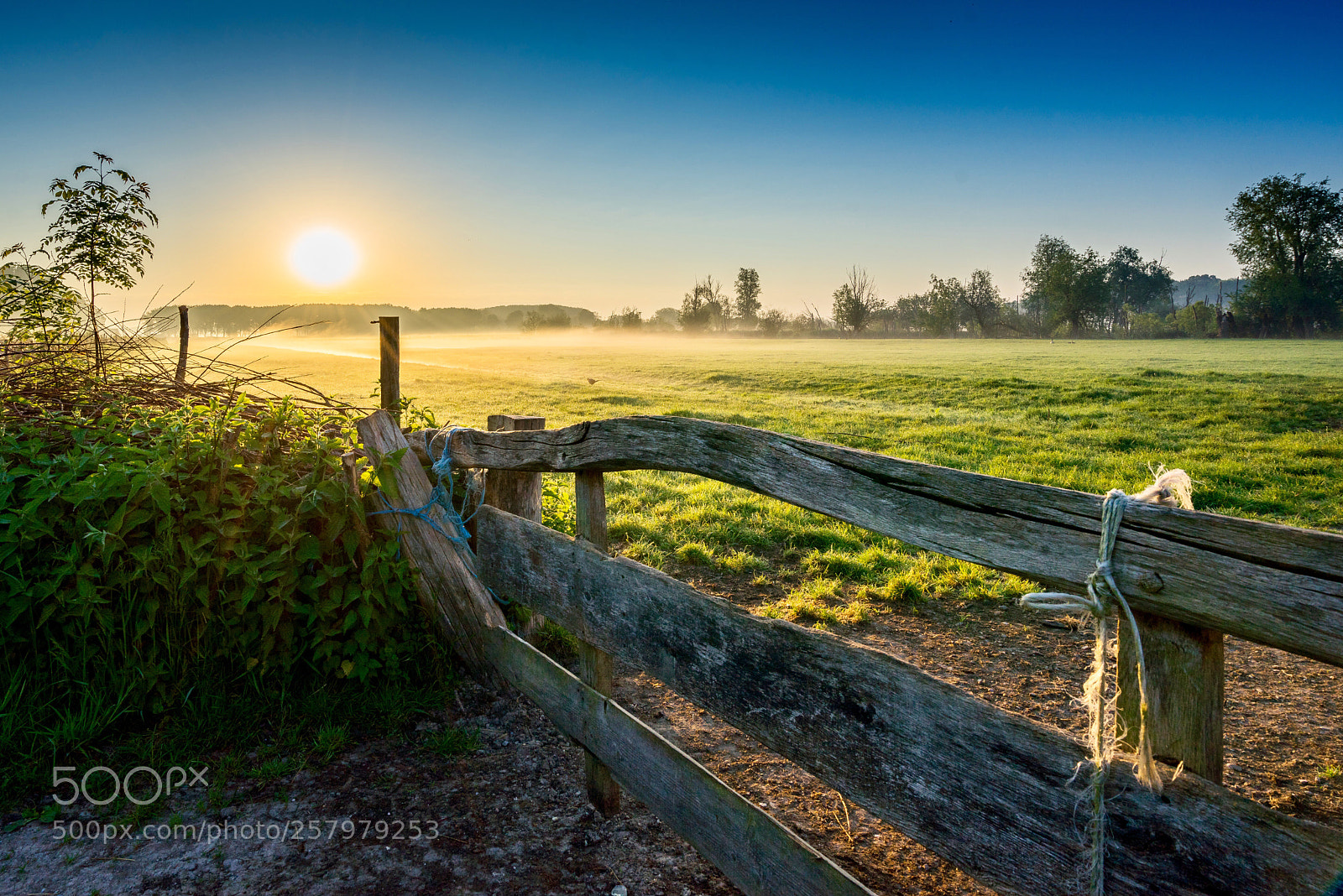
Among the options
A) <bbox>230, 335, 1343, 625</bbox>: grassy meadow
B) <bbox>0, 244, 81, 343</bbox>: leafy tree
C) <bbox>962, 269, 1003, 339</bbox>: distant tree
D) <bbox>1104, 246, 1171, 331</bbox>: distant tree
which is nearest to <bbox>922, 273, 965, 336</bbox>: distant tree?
<bbox>962, 269, 1003, 339</bbox>: distant tree

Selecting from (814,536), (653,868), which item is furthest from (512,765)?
(814,536)

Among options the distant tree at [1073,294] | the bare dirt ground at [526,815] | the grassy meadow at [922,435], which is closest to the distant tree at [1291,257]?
the distant tree at [1073,294]

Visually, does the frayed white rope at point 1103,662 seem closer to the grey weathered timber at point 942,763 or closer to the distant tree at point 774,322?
the grey weathered timber at point 942,763

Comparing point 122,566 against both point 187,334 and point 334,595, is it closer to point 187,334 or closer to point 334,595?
point 334,595

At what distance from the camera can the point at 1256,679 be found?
477cm

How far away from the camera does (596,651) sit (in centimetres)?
320

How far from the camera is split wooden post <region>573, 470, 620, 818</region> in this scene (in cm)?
320

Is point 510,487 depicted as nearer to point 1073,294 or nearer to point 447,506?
point 447,506

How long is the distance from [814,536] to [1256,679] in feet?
12.0

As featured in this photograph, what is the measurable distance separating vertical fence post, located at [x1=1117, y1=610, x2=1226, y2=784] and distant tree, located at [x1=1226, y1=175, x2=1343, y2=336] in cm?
8218

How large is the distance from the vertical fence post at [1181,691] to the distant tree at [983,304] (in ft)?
319

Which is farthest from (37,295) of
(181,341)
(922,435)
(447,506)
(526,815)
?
(922,435)

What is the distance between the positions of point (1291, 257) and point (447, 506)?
8665 centimetres

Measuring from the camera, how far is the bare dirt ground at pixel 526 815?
2.88 m
